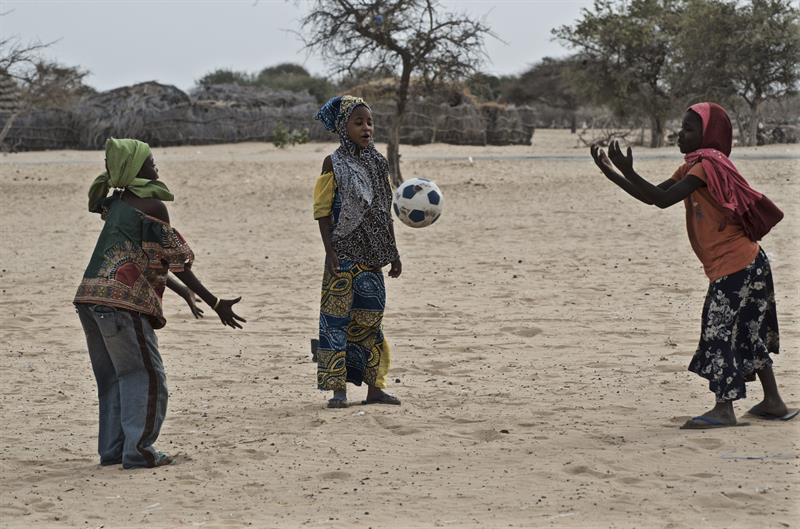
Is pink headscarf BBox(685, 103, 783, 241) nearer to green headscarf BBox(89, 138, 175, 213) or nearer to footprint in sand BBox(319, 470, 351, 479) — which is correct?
footprint in sand BBox(319, 470, 351, 479)

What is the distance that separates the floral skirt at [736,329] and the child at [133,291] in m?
2.30

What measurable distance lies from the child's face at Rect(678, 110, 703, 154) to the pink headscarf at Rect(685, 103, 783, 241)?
18 mm

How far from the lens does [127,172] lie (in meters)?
5.08

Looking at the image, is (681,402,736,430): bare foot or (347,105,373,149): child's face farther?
(347,105,373,149): child's face

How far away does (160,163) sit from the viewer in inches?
979

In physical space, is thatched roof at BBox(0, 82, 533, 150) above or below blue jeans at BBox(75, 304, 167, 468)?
above

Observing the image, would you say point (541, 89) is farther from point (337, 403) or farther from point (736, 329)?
point (736, 329)

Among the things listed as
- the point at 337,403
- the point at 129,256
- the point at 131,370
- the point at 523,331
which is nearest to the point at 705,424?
the point at 337,403

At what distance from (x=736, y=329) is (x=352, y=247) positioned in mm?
2047

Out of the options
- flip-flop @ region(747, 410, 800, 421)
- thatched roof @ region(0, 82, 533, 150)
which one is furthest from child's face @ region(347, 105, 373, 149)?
thatched roof @ region(0, 82, 533, 150)

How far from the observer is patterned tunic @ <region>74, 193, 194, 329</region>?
5.05 metres

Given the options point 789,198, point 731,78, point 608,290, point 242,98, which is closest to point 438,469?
point 608,290

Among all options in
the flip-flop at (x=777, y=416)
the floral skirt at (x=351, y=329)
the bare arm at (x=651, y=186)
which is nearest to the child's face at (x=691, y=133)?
the bare arm at (x=651, y=186)

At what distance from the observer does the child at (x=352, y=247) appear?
19.8 ft
